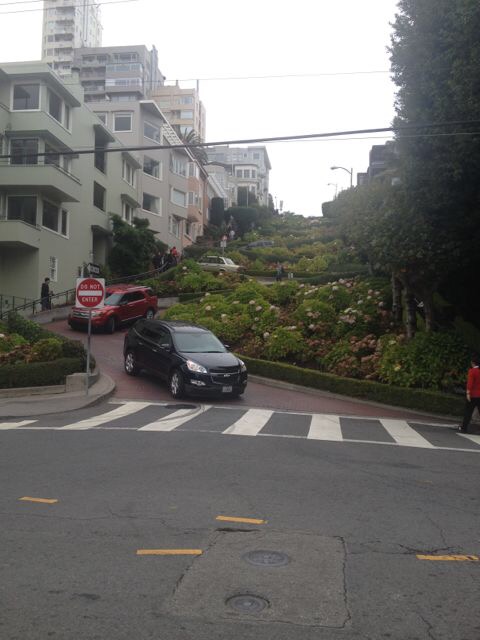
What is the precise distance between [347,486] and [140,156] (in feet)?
145

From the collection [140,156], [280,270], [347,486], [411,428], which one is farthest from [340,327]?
[140,156]

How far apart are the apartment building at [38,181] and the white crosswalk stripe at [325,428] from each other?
19828mm

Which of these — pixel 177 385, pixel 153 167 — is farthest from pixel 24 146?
pixel 177 385

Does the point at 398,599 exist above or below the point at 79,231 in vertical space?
below

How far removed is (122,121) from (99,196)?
10.4m

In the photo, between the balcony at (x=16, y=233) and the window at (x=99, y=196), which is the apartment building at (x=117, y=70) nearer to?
the window at (x=99, y=196)

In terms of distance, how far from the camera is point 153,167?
1980 inches

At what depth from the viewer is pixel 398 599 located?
4.39 meters

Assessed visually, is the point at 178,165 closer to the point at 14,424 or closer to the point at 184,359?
the point at 184,359

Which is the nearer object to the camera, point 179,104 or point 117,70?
point 117,70

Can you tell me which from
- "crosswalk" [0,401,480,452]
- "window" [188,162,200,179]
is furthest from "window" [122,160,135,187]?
"crosswalk" [0,401,480,452]

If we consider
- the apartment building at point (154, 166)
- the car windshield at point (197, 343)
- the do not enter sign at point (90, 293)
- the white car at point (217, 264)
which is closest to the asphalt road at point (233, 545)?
the do not enter sign at point (90, 293)

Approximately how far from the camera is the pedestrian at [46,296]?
30.6m

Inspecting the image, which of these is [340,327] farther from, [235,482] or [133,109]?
[133,109]
